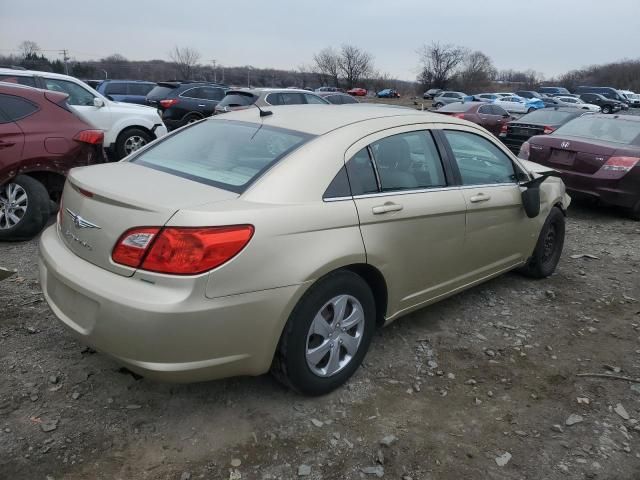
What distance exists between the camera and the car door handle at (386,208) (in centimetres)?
302

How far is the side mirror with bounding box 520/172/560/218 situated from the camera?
421 cm

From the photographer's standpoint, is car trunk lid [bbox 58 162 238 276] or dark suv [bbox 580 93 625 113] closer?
car trunk lid [bbox 58 162 238 276]

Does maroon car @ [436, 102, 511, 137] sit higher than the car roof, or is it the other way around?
the car roof

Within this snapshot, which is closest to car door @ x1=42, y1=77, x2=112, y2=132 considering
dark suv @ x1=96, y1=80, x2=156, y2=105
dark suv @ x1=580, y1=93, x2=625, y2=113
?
dark suv @ x1=96, y1=80, x2=156, y2=105

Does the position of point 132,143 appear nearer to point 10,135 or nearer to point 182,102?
point 10,135

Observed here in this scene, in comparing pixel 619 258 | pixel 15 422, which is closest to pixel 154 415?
pixel 15 422

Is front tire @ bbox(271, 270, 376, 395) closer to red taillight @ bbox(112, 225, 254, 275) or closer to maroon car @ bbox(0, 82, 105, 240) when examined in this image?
red taillight @ bbox(112, 225, 254, 275)

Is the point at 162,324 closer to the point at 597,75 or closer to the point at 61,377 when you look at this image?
the point at 61,377

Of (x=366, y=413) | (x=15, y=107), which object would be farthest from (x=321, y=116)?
(x=15, y=107)

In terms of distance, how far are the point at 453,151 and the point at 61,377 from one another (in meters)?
2.87

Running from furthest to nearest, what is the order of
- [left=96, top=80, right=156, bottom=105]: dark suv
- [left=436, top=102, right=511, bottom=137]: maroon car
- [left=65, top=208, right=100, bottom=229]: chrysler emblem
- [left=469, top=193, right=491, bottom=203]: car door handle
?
[left=96, top=80, right=156, bottom=105]: dark suv
[left=436, top=102, right=511, bottom=137]: maroon car
[left=469, top=193, right=491, bottom=203]: car door handle
[left=65, top=208, right=100, bottom=229]: chrysler emblem

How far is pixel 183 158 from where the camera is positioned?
325 cm

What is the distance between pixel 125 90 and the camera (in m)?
18.5

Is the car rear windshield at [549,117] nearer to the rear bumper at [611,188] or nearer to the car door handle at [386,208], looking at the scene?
the rear bumper at [611,188]
